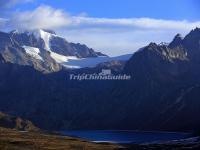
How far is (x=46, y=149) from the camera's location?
197 m

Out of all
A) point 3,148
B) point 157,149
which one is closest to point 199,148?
point 157,149

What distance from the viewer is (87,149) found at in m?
200

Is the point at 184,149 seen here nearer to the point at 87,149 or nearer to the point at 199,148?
the point at 199,148

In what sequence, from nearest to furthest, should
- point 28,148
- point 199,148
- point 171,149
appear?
point 199,148, point 171,149, point 28,148

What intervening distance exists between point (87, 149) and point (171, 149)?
91.4 ft

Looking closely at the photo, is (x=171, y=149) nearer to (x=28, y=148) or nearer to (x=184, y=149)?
(x=184, y=149)

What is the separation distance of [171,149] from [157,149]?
8891 millimetres

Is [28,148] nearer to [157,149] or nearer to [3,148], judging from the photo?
[3,148]

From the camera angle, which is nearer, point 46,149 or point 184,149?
point 184,149

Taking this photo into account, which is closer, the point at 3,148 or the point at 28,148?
the point at 3,148

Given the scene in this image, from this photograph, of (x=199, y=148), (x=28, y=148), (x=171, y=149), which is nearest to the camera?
(x=199, y=148)

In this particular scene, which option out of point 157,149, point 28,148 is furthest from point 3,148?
point 157,149

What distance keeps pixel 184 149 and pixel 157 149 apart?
16.7 metres

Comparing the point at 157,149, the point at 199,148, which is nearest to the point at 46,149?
the point at 157,149
